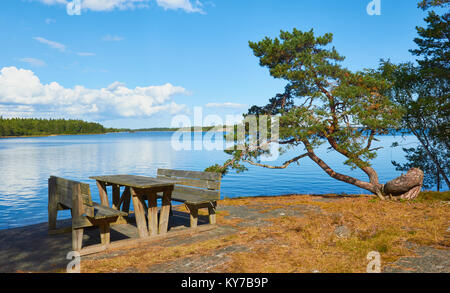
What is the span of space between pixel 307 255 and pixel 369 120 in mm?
7305

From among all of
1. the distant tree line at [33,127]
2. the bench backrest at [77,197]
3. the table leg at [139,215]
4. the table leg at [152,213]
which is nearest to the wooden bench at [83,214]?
the bench backrest at [77,197]

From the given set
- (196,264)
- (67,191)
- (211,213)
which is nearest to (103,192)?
(67,191)

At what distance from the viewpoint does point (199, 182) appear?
7895mm

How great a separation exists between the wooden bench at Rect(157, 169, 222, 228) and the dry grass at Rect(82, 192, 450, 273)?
0.92m

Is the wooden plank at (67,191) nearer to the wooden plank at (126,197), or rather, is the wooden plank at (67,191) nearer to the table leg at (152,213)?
the table leg at (152,213)

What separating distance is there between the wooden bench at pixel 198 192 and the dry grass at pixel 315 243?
3.03 ft

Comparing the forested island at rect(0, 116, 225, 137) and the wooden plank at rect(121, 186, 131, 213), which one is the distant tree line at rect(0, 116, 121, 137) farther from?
the wooden plank at rect(121, 186, 131, 213)

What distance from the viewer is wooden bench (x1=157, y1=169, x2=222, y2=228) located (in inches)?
283

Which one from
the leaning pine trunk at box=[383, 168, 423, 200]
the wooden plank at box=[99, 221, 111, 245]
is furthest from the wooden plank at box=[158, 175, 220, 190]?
the leaning pine trunk at box=[383, 168, 423, 200]

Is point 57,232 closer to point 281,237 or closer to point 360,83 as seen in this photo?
point 281,237

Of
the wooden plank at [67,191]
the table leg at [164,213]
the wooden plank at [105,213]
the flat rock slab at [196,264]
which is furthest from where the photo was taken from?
the table leg at [164,213]

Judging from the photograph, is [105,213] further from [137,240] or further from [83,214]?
[137,240]

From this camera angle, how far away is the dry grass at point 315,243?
4855 mm

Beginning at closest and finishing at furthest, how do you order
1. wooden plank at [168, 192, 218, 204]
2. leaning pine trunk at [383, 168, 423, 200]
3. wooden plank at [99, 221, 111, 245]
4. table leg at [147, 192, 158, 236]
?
wooden plank at [99, 221, 111, 245]
table leg at [147, 192, 158, 236]
wooden plank at [168, 192, 218, 204]
leaning pine trunk at [383, 168, 423, 200]
